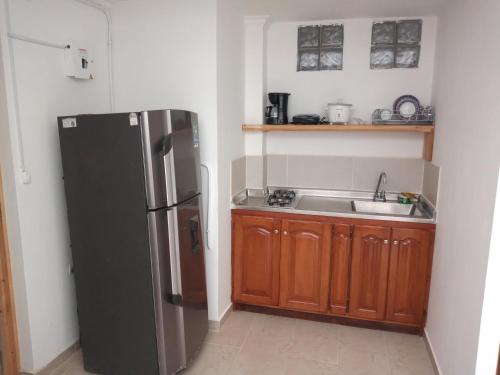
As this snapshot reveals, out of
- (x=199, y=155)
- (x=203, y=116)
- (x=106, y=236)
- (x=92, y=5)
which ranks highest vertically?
(x=92, y=5)

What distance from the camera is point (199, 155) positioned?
2350 mm

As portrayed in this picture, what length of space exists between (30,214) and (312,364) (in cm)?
191

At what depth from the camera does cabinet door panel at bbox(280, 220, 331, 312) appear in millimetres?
2680

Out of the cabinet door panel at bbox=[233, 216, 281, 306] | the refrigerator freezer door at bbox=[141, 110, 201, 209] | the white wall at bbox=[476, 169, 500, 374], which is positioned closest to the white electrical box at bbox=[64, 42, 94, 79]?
the refrigerator freezer door at bbox=[141, 110, 201, 209]

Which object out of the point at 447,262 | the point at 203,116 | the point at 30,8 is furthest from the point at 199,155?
the point at 447,262

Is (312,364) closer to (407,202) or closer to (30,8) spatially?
(407,202)

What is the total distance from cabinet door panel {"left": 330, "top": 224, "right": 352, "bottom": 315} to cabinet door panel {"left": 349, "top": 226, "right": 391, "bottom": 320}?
0.04 meters

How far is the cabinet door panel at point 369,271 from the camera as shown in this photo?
2574 millimetres

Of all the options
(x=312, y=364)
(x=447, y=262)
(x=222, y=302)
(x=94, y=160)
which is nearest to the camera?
(x=94, y=160)

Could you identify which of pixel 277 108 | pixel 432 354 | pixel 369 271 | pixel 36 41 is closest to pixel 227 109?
pixel 277 108

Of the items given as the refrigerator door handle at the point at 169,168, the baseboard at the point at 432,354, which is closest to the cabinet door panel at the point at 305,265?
the baseboard at the point at 432,354

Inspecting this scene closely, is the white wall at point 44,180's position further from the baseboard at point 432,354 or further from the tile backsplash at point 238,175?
the baseboard at point 432,354

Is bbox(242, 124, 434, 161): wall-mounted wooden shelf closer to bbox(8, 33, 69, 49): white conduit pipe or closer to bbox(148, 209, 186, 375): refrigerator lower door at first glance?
bbox(148, 209, 186, 375): refrigerator lower door

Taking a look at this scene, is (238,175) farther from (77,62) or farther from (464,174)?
(464,174)
